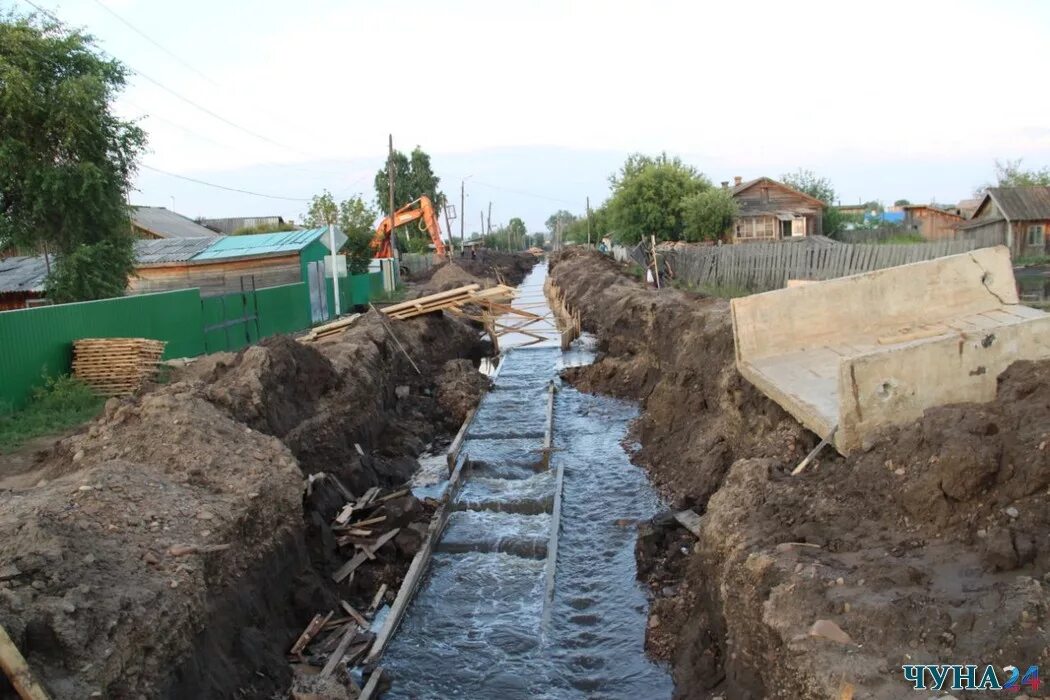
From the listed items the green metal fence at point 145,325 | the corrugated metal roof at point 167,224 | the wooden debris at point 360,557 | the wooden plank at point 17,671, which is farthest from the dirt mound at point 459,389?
the corrugated metal roof at point 167,224

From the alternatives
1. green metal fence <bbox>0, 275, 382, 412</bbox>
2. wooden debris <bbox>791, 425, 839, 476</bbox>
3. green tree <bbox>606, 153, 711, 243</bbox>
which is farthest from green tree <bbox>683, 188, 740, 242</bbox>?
wooden debris <bbox>791, 425, 839, 476</bbox>

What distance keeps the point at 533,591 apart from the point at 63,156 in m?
15.7

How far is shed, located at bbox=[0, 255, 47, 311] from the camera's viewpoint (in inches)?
890

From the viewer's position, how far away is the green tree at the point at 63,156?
1717 cm

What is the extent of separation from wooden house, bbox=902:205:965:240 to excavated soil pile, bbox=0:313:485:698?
40.8m

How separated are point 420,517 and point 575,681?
14.1 feet

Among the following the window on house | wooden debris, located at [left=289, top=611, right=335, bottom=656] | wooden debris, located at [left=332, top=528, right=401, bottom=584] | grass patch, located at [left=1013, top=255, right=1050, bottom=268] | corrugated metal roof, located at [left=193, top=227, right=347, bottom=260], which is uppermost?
corrugated metal roof, located at [left=193, top=227, right=347, bottom=260]

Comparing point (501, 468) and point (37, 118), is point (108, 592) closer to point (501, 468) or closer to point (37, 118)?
point (501, 468)

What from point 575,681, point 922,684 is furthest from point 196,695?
point 922,684

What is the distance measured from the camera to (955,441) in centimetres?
565

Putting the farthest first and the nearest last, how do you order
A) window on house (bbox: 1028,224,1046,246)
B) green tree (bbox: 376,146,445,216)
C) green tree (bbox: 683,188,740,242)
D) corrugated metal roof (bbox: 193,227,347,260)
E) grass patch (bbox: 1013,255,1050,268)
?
1. green tree (bbox: 376,146,445,216)
2. green tree (bbox: 683,188,740,242)
3. window on house (bbox: 1028,224,1046,246)
4. grass patch (bbox: 1013,255,1050,268)
5. corrugated metal roof (bbox: 193,227,347,260)

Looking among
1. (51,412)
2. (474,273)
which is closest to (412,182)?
(474,273)

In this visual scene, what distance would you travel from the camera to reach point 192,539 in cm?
718

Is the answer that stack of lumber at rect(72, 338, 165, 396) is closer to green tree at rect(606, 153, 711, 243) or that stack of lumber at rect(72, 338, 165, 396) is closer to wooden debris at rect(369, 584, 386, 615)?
wooden debris at rect(369, 584, 386, 615)
